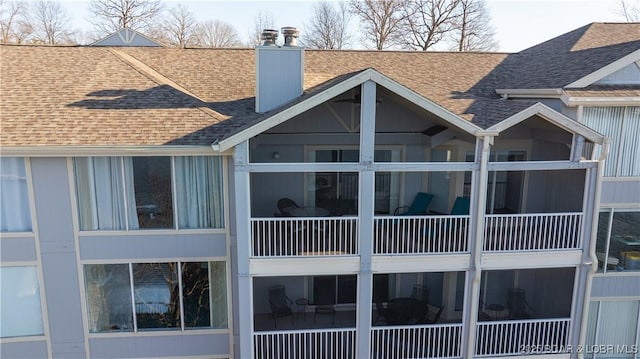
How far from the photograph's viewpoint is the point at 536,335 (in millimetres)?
9898

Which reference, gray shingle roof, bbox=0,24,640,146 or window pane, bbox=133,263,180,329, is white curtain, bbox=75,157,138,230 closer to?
gray shingle roof, bbox=0,24,640,146

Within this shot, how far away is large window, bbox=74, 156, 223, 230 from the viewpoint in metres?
9.15

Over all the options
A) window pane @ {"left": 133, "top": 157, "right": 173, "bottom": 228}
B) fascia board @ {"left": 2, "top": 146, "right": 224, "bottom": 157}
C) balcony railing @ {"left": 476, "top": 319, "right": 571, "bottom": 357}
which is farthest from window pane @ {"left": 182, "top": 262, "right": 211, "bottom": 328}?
balcony railing @ {"left": 476, "top": 319, "right": 571, "bottom": 357}

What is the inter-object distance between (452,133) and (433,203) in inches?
88.0

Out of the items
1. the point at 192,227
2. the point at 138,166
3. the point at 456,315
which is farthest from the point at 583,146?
the point at 138,166

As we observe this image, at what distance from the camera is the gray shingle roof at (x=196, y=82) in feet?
29.6

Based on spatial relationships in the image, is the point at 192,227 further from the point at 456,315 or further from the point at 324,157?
the point at 456,315

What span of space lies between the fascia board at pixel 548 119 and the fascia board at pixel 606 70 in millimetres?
1638

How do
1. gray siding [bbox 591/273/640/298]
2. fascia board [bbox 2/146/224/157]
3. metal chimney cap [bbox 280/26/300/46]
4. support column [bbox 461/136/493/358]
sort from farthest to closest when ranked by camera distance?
1. metal chimney cap [bbox 280/26/300/46]
2. gray siding [bbox 591/273/640/298]
3. support column [bbox 461/136/493/358]
4. fascia board [bbox 2/146/224/157]

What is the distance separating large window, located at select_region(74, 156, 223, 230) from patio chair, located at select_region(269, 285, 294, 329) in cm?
280

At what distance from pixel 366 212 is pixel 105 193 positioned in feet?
18.4

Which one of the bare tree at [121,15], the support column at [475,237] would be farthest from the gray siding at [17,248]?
the bare tree at [121,15]

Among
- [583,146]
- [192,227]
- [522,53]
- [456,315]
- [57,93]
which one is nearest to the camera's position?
[583,146]

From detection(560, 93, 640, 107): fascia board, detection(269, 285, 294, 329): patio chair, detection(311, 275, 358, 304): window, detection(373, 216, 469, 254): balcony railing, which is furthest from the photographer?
detection(311, 275, 358, 304): window
